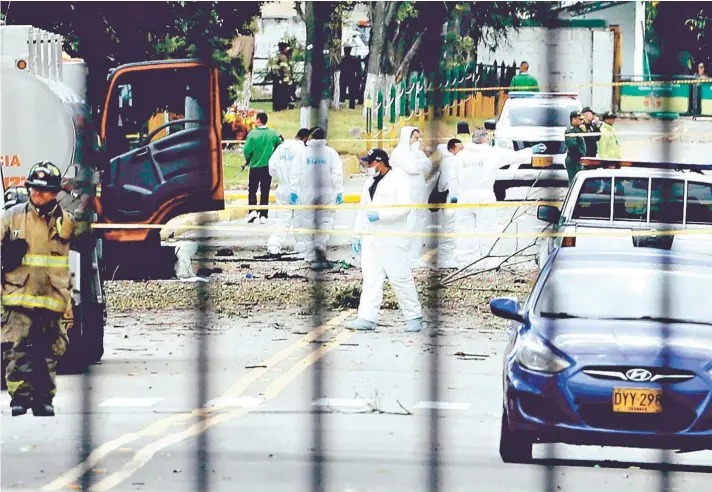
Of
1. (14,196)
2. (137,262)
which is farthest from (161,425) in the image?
(137,262)

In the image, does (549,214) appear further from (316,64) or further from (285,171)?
(316,64)

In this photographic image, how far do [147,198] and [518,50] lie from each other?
7.40 meters

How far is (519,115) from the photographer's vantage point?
1773 centimetres

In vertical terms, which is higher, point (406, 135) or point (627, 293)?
point (406, 135)

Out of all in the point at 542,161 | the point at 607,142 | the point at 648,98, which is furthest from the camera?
the point at 648,98

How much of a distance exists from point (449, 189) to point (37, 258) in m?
7.50

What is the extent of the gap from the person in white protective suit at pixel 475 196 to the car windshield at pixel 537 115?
10.9 ft

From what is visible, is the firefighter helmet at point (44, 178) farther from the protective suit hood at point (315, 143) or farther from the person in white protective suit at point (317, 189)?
Result: the protective suit hood at point (315, 143)

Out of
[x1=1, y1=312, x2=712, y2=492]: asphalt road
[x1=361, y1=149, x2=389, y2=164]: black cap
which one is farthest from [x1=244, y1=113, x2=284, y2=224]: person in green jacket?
[x1=1, y1=312, x2=712, y2=492]: asphalt road

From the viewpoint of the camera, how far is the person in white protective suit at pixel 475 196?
1387 cm

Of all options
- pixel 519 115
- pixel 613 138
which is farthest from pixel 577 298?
pixel 519 115

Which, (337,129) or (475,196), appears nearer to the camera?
(475,196)

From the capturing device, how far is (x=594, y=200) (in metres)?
9.87

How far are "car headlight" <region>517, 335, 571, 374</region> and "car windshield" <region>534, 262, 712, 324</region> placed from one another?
22 cm
